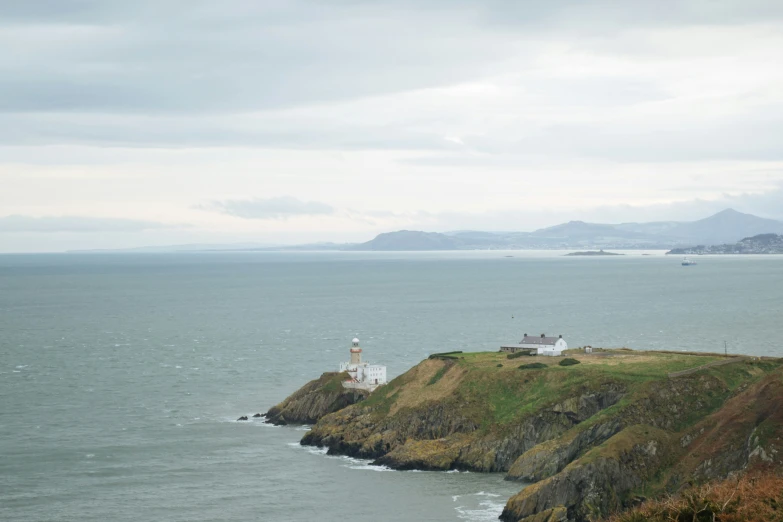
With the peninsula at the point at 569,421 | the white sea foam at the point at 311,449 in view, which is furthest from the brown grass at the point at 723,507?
the white sea foam at the point at 311,449

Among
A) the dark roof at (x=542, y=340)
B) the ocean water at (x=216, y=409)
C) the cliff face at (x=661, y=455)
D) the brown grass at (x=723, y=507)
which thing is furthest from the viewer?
the dark roof at (x=542, y=340)

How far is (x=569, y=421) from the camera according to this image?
275 feet

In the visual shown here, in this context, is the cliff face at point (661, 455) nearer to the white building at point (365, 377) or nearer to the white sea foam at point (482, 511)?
the white sea foam at point (482, 511)

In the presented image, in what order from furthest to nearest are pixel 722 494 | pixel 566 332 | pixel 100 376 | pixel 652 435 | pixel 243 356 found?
pixel 566 332
pixel 243 356
pixel 100 376
pixel 652 435
pixel 722 494

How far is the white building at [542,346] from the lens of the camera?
103m

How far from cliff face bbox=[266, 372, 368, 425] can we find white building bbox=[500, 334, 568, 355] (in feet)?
58.8

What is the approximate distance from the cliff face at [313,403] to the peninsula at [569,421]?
12 centimetres

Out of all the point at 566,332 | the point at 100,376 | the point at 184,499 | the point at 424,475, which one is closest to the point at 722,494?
the point at 424,475

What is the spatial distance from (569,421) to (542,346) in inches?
813

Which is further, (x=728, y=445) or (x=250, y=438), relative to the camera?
(x=250, y=438)

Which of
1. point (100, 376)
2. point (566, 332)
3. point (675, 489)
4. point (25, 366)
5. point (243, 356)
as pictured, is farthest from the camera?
point (566, 332)

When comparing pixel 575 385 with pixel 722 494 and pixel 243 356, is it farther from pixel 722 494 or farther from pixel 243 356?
pixel 243 356

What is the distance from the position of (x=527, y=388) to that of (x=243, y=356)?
6174 cm

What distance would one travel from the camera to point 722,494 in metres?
49.2
